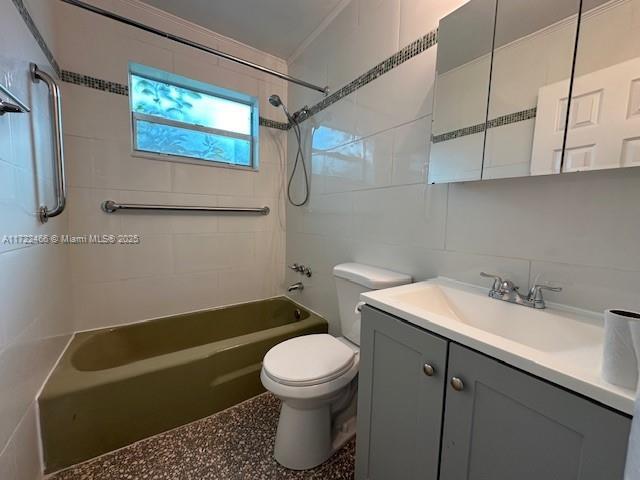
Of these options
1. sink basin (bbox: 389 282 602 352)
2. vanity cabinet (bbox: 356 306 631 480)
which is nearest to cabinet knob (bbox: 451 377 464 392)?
vanity cabinet (bbox: 356 306 631 480)

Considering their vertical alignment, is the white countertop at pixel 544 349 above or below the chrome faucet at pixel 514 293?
below

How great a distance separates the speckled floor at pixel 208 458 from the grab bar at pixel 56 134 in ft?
3.81

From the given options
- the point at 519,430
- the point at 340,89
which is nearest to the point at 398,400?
the point at 519,430

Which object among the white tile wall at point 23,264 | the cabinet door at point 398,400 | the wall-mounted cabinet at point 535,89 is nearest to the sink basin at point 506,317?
the cabinet door at point 398,400

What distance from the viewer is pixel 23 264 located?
0.98 m

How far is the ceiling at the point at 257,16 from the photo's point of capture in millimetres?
1606

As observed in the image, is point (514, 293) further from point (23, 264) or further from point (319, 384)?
point (23, 264)

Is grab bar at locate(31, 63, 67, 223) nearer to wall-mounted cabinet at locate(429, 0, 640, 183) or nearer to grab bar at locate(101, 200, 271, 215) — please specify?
grab bar at locate(101, 200, 271, 215)

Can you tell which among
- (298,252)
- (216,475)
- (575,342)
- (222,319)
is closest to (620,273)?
(575,342)

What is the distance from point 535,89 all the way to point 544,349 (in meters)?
0.82

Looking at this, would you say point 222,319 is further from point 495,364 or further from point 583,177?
point 583,177

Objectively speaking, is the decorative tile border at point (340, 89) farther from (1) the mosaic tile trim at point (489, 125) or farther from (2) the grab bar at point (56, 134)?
(1) the mosaic tile trim at point (489, 125)

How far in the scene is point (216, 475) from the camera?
1.15 metres

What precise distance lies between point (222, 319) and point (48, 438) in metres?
1.09
